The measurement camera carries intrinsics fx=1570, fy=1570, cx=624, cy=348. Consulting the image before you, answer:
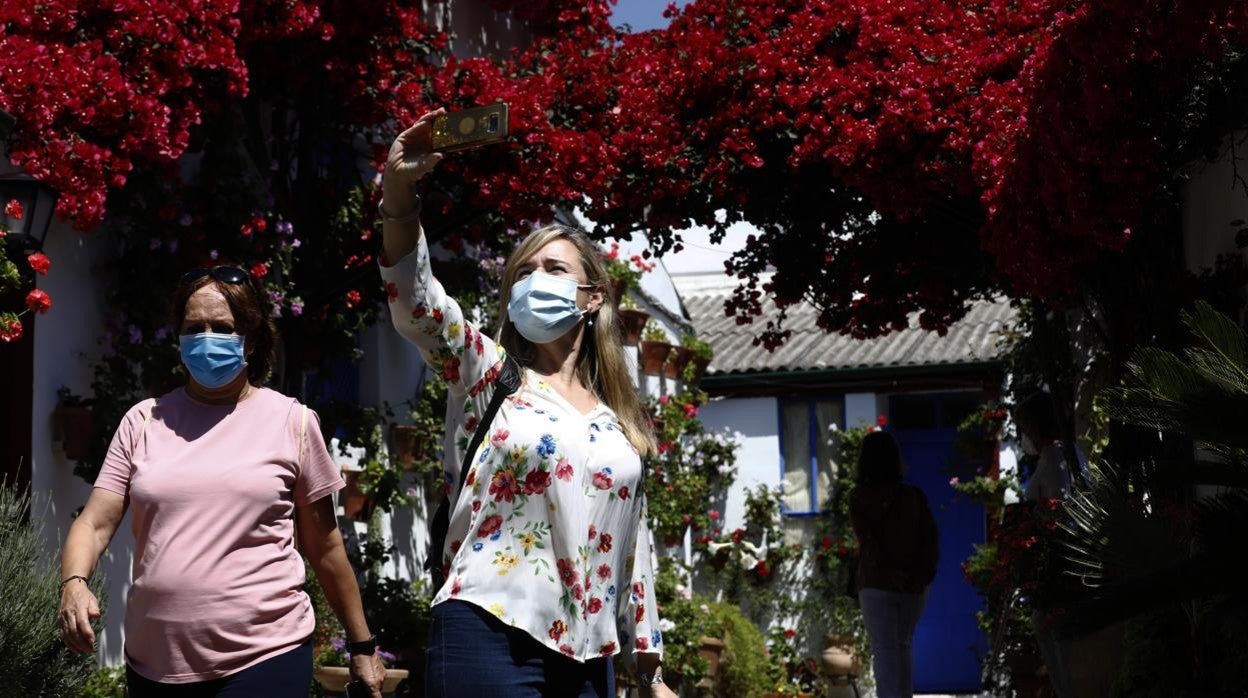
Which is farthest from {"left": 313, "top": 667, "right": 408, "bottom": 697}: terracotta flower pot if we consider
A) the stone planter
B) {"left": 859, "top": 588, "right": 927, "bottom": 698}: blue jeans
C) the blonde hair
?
the stone planter

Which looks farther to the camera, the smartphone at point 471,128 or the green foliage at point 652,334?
the green foliage at point 652,334

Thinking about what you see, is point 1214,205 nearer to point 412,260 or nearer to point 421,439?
point 412,260

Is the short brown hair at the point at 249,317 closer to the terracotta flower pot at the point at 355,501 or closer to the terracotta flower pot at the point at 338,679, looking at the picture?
the terracotta flower pot at the point at 338,679

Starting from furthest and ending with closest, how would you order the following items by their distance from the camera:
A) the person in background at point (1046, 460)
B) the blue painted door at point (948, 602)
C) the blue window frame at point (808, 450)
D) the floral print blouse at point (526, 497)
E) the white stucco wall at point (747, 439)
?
the white stucco wall at point (747, 439) → the blue window frame at point (808, 450) → the blue painted door at point (948, 602) → the person in background at point (1046, 460) → the floral print blouse at point (526, 497)

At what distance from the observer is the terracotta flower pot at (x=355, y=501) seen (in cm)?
901

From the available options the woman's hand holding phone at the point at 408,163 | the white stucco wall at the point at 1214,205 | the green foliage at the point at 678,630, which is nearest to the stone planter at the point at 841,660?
the green foliage at the point at 678,630

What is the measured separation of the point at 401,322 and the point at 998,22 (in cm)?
441

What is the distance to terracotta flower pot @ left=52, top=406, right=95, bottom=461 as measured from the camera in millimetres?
6852

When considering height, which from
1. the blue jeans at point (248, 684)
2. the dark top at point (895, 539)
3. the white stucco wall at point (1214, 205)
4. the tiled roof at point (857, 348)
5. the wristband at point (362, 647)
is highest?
the tiled roof at point (857, 348)

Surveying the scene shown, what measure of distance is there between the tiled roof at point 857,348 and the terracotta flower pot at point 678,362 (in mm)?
1559

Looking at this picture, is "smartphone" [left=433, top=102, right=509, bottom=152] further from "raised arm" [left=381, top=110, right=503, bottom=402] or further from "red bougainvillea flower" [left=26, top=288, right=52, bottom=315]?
"red bougainvillea flower" [left=26, top=288, right=52, bottom=315]

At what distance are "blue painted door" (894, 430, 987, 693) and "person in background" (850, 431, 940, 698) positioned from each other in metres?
7.05

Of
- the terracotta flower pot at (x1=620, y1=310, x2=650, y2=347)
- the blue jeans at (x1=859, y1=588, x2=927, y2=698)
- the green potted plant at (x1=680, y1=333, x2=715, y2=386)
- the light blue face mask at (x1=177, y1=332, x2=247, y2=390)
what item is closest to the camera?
the light blue face mask at (x1=177, y1=332, x2=247, y2=390)

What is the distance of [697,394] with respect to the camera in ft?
44.9
